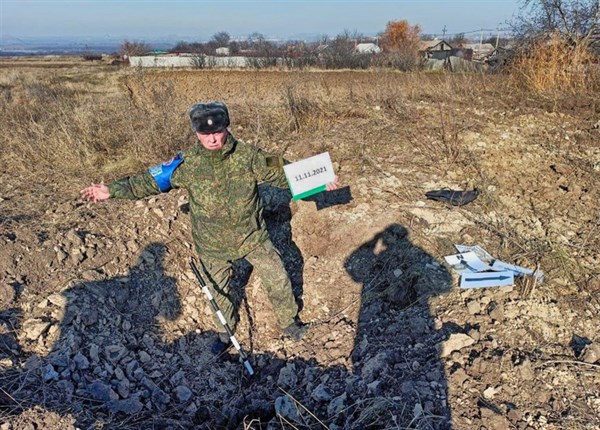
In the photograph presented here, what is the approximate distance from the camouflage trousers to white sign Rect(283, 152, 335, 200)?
537mm

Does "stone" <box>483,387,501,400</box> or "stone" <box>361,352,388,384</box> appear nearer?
"stone" <box>483,387,501,400</box>

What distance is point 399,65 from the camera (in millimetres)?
20172

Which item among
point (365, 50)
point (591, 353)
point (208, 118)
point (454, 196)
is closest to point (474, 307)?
point (591, 353)

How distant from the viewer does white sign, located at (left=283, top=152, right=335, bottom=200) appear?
2.78 m

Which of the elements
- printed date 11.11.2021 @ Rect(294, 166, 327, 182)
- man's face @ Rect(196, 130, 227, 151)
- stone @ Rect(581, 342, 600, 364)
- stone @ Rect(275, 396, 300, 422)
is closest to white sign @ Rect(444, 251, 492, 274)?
stone @ Rect(581, 342, 600, 364)

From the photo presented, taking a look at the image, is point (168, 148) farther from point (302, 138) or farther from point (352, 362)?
point (352, 362)

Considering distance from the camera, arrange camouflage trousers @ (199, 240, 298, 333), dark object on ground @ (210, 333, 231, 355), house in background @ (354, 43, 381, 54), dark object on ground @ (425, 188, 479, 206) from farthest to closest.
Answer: house in background @ (354, 43, 381, 54), dark object on ground @ (425, 188, 479, 206), dark object on ground @ (210, 333, 231, 355), camouflage trousers @ (199, 240, 298, 333)

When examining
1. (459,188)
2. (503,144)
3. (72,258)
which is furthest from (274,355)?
(503,144)

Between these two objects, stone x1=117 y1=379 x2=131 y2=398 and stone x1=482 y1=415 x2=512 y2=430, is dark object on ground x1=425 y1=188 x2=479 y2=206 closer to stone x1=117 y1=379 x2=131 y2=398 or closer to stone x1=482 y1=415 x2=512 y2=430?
stone x1=482 y1=415 x2=512 y2=430

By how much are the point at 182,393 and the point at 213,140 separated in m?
1.66

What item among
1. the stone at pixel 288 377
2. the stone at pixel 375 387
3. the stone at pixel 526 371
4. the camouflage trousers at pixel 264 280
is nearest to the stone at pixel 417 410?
the stone at pixel 375 387

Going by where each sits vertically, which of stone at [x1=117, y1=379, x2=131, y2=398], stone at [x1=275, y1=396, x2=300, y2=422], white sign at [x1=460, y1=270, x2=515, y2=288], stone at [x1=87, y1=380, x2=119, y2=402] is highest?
white sign at [x1=460, y1=270, x2=515, y2=288]

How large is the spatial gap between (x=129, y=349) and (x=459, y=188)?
11.3 ft

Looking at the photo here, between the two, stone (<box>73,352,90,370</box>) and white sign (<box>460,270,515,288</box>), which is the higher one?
white sign (<box>460,270,515,288</box>)
